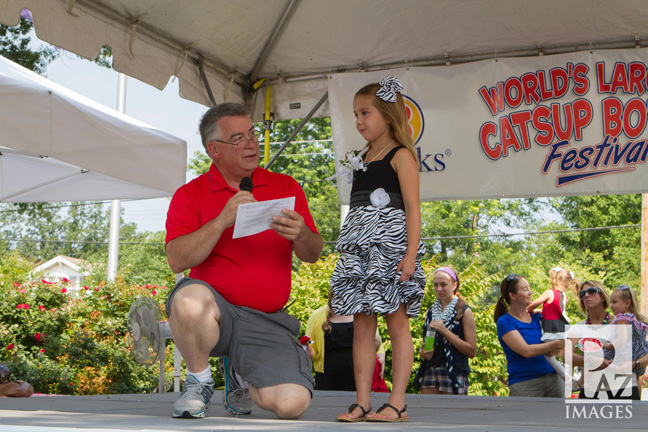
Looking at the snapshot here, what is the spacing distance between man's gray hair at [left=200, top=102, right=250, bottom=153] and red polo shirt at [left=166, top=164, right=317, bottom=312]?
8.3 inches

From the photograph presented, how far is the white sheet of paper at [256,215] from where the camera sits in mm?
3018

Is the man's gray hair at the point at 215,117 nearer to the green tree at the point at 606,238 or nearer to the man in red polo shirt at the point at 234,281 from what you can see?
the man in red polo shirt at the point at 234,281

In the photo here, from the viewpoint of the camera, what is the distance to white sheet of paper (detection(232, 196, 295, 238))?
9.90ft

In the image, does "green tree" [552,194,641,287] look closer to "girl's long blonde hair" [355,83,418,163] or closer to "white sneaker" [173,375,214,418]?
"girl's long blonde hair" [355,83,418,163]

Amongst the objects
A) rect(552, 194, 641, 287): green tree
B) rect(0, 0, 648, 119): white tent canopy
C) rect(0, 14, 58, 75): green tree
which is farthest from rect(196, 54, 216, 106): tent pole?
rect(552, 194, 641, 287): green tree

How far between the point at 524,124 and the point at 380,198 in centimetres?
299

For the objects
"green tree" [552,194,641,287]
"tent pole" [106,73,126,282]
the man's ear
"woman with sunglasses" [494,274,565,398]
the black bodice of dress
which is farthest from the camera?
"green tree" [552,194,641,287]

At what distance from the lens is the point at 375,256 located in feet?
10.3

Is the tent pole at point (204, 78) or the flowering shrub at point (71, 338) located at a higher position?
the tent pole at point (204, 78)

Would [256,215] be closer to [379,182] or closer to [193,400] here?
[379,182]

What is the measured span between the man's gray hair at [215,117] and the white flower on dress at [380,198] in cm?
80

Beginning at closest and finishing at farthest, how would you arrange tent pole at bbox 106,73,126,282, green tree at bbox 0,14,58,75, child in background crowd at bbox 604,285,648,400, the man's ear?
the man's ear → child in background crowd at bbox 604,285,648,400 → green tree at bbox 0,14,58,75 → tent pole at bbox 106,73,126,282

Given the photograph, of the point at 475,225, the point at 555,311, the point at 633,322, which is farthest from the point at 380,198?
the point at 475,225

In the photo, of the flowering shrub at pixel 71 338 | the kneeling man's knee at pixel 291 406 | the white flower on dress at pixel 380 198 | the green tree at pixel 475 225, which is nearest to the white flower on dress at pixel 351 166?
the white flower on dress at pixel 380 198
